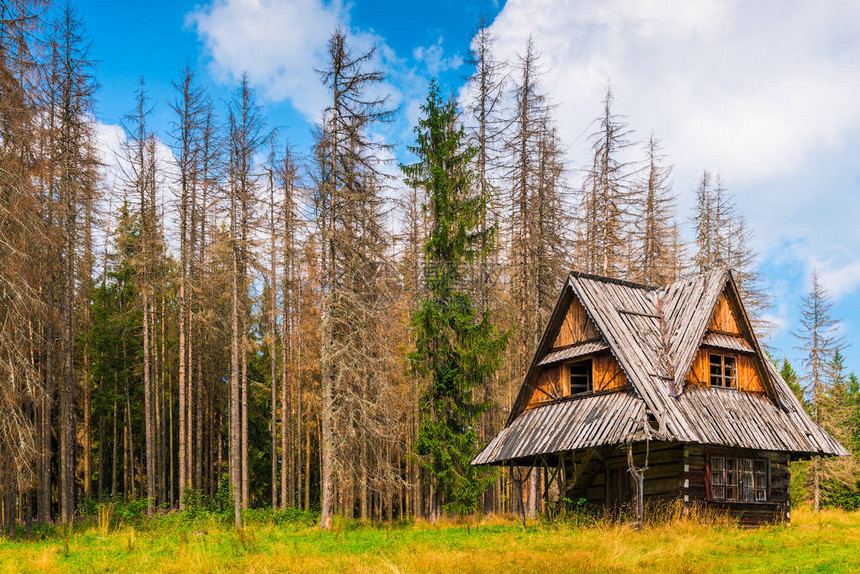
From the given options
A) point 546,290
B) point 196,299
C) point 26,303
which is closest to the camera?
point 26,303

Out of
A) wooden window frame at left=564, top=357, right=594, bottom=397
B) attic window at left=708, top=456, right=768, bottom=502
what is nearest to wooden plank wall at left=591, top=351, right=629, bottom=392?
wooden window frame at left=564, top=357, right=594, bottom=397

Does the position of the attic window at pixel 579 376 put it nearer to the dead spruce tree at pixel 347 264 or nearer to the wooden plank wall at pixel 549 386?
the wooden plank wall at pixel 549 386

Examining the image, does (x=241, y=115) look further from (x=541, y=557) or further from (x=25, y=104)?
(x=541, y=557)

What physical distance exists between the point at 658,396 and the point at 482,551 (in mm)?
8048

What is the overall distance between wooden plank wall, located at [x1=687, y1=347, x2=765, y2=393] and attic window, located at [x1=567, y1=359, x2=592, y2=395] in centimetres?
342

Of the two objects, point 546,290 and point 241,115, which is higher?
point 241,115

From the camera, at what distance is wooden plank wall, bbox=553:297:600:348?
23641mm

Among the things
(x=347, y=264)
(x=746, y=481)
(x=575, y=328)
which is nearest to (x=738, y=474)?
(x=746, y=481)

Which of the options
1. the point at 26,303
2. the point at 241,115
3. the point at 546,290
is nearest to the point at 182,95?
the point at 241,115

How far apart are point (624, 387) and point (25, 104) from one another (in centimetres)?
1874

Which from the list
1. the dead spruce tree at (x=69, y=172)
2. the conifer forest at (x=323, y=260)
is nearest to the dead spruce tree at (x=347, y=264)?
the conifer forest at (x=323, y=260)

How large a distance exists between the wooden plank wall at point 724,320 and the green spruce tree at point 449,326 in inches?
310

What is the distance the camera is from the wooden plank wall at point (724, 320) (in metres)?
23.8

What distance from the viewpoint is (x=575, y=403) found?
76.4ft
